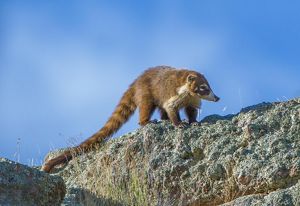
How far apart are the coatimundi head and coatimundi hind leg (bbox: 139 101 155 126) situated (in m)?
0.68

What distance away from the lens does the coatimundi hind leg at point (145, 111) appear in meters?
11.6

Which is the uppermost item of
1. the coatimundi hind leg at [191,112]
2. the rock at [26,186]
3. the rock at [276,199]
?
the coatimundi hind leg at [191,112]

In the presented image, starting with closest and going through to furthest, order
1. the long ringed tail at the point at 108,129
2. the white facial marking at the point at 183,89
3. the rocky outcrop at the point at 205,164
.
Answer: the rocky outcrop at the point at 205,164 → the long ringed tail at the point at 108,129 → the white facial marking at the point at 183,89

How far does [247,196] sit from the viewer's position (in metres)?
7.96

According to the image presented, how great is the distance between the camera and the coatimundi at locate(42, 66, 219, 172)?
11.3m

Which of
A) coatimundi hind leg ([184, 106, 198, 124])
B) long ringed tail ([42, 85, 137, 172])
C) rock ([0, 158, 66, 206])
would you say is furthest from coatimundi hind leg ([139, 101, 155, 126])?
rock ([0, 158, 66, 206])

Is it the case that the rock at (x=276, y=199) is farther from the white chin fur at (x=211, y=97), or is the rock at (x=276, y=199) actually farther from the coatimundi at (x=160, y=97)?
the white chin fur at (x=211, y=97)

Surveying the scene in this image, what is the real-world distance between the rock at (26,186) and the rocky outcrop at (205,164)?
0.81 m

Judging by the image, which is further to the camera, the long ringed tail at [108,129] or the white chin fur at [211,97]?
the white chin fur at [211,97]

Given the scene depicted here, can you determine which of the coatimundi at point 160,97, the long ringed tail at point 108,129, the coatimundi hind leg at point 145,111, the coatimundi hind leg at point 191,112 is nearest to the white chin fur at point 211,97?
the coatimundi at point 160,97

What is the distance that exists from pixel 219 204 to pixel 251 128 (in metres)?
0.93

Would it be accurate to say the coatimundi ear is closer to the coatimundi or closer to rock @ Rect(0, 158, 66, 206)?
the coatimundi

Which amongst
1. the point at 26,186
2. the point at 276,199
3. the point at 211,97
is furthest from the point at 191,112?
the point at 26,186

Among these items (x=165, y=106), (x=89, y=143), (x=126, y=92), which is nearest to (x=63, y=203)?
(x=89, y=143)
